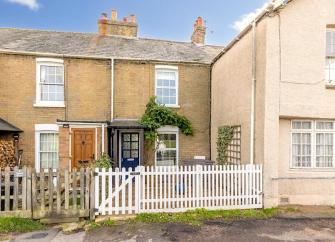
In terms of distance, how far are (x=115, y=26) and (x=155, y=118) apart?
23.6ft

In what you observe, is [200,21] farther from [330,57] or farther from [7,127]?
[7,127]

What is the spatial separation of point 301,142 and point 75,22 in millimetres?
15583

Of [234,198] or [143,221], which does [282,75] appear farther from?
[143,221]

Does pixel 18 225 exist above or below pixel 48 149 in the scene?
below

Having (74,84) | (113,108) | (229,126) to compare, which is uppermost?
(74,84)

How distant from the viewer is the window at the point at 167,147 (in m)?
13.1

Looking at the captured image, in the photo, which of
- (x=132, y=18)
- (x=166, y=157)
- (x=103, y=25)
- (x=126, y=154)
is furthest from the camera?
(x=132, y=18)

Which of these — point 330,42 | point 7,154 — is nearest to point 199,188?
point 330,42

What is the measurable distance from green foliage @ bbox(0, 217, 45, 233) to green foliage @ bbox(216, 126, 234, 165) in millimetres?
7467

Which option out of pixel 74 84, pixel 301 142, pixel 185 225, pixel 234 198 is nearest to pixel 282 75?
pixel 301 142

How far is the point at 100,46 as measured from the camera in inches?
560

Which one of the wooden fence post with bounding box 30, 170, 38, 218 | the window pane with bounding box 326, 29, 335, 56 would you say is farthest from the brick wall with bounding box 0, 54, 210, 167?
the window pane with bounding box 326, 29, 335, 56

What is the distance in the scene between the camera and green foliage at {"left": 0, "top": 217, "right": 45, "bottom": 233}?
6320 mm

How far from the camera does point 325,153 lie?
28.6 feet
